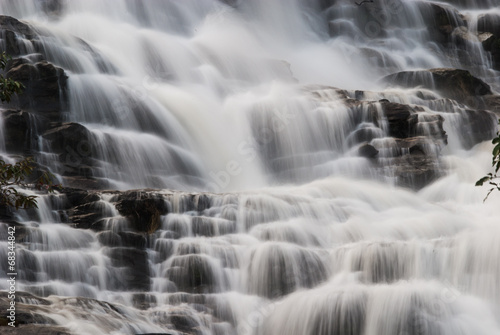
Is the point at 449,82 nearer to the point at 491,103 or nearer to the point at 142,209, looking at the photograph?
the point at 491,103

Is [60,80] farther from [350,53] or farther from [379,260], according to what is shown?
[350,53]

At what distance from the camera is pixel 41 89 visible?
62.0 ft

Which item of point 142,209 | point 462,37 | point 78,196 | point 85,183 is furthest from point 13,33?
point 462,37

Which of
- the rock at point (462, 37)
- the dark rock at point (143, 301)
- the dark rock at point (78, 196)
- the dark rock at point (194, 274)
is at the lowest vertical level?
the dark rock at point (143, 301)


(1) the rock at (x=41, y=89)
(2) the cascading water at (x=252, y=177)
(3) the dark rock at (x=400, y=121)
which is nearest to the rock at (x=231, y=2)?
(2) the cascading water at (x=252, y=177)

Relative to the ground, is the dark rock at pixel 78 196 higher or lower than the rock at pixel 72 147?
lower

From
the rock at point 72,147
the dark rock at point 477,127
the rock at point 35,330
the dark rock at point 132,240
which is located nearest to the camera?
the rock at point 35,330

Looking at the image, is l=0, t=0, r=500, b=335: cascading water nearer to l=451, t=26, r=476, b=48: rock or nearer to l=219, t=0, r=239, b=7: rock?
l=451, t=26, r=476, b=48: rock

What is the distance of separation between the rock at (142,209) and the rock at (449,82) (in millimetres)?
13989

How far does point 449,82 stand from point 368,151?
689cm

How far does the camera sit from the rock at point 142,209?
47.2ft

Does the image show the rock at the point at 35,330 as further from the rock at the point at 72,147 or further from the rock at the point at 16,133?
the rock at the point at 16,133

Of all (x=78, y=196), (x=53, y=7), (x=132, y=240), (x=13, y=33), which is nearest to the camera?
(x=132, y=240)

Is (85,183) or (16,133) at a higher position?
(16,133)
